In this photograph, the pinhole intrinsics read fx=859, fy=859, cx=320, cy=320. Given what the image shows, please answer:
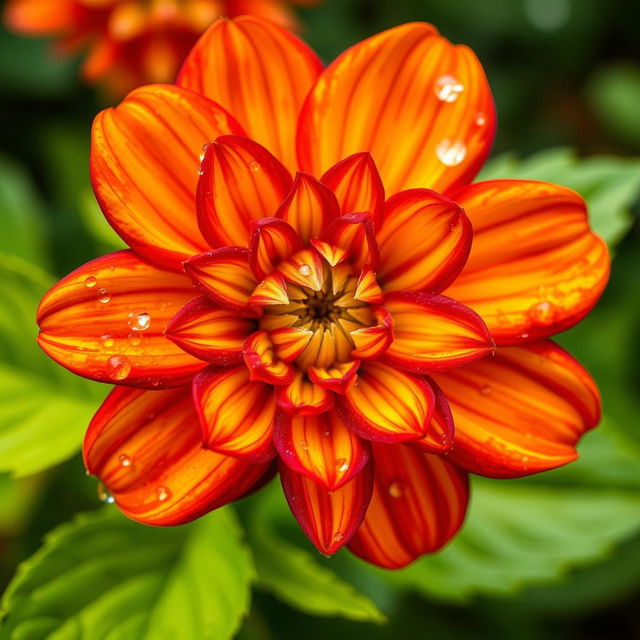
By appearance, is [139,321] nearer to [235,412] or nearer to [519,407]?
[235,412]

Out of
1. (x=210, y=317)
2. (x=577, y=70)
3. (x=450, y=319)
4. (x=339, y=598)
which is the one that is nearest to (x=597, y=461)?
(x=339, y=598)

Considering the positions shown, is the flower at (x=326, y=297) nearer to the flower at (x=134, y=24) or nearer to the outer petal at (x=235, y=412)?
the outer petal at (x=235, y=412)

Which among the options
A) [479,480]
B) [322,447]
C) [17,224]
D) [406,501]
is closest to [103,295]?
[322,447]

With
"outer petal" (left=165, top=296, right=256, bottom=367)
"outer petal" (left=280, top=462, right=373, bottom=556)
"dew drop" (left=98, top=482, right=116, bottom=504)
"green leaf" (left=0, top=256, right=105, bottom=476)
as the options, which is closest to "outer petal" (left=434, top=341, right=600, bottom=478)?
"outer petal" (left=280, top=462, right=373, bottom=556)

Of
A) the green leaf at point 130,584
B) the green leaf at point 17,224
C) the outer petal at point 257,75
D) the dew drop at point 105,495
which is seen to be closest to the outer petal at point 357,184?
the outer petal at point 257,75

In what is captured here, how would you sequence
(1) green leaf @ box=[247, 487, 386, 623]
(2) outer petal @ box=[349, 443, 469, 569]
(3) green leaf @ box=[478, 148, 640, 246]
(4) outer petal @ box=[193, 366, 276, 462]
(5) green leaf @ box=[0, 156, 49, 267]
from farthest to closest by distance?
(5) green leaf @ box=[0, 156, 49, 267], (3) green leaf @ box=[478, 148, 640, 246], (1) green leaf @ box=[247, 487, 386, 623], (2) outer petal @ box=[349, 443, 469, 569], (4) outer petal @ box=[193, 366, 276, 462]

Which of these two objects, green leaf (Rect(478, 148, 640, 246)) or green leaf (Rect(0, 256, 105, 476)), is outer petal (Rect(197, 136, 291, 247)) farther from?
green leaf (Rect(478, 148, 640, 246))

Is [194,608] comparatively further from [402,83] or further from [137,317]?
[402,83]

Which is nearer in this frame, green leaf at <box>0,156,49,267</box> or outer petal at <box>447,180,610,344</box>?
outer petal at <box>447,180,610,344</box>
